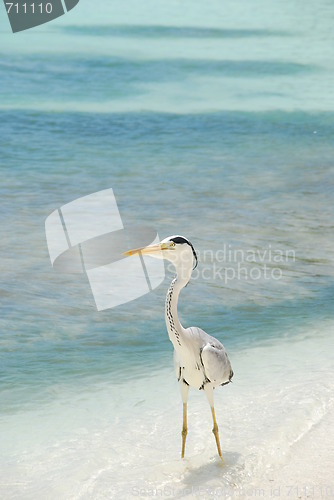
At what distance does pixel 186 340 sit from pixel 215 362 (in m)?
0.16

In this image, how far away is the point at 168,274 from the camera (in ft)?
23.1

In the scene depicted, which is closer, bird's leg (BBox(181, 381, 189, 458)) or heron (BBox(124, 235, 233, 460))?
heron (BBox(124, 235, 233, 460))

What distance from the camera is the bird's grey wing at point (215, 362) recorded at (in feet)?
12.7

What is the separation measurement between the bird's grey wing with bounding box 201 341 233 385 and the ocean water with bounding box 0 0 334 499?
1.37 ft

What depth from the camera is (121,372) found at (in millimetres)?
5348

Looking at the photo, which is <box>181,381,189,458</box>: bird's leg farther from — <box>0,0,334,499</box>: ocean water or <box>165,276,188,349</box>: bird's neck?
<box>165,276,188,349</box>: bird's neck

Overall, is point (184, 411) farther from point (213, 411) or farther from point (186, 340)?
point (186, 340)

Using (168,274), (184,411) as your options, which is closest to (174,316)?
(184,411)

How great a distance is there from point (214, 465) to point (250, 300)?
259 centimetres

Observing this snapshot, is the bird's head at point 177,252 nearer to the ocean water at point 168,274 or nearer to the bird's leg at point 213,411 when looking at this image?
the bird's leg at point 213,411

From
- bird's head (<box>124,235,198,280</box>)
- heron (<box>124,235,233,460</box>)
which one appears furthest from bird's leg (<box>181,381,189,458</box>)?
bird's head (<box>124,235,198,280</box>)

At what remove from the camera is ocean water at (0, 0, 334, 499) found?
13.9 feet

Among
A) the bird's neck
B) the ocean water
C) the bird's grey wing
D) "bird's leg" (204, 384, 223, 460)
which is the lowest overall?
the ocean water

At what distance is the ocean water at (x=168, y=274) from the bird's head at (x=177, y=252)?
0.90m
